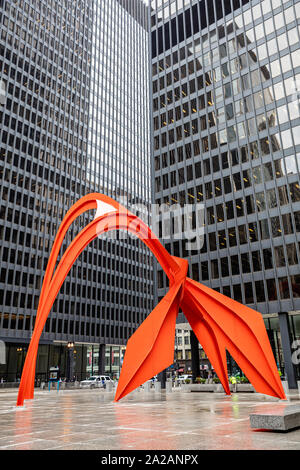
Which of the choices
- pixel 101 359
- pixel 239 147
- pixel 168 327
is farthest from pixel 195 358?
pixel 101 359

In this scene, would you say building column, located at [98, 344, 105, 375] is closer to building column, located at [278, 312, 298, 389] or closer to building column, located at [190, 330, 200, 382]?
building column, located at [190, 330, 200, 382]

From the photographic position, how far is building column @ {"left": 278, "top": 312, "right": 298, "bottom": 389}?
1485 inches

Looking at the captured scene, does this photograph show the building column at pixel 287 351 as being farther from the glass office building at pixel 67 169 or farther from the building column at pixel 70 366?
the glass office building at pixel 67 169

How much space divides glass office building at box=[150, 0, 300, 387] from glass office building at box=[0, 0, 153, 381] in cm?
2612

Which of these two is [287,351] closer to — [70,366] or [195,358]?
[195,358]

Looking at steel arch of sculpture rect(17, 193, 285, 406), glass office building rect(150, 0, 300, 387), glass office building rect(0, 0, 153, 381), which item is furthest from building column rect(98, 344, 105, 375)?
steel arch of sculpture rect(17, 193, 285, 406)

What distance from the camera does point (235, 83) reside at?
158ft

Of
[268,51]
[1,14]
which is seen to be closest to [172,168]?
[268,51]

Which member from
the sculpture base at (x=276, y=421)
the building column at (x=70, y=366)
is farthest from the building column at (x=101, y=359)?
the sculpture base at (x=276, y=421)

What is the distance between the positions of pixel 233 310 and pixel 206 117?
35489 millimetres

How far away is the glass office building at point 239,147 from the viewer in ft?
133

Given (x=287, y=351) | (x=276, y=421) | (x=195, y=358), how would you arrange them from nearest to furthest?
(x=276, y=421)
(x=287, y=351)
(x=195, y=358)

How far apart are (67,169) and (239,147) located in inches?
1661

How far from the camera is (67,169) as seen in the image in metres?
78.6
